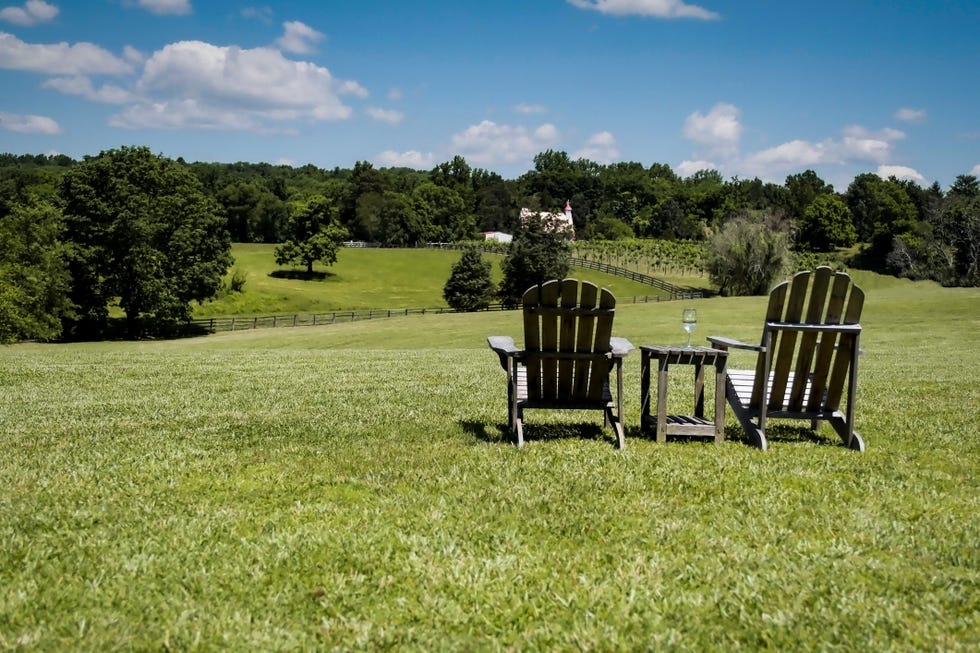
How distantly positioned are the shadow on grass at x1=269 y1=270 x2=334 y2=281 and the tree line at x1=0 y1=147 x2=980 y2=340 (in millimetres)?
1274

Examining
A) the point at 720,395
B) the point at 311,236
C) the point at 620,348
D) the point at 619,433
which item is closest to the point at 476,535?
the point at 619,433

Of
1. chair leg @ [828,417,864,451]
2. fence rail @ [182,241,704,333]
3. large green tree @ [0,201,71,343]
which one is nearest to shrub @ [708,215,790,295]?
fence rail @ [182,241,704,333]

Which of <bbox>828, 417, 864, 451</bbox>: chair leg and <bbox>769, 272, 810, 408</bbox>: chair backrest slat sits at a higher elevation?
<bbox>769, 272, 810, 408</bbox>: chair backrest slat

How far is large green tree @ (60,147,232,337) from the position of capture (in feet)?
162

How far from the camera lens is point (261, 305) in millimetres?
72250

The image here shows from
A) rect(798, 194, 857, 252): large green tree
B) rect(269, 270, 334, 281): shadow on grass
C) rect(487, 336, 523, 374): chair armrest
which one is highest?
rect(798, 194, 857, 252): large green tree

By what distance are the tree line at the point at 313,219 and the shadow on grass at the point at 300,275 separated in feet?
4.18

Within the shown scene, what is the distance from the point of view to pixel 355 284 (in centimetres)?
8981

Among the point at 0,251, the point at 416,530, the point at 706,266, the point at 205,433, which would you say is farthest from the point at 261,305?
the point at 416,530

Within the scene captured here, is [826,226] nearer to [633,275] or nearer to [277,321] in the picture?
[633,275]

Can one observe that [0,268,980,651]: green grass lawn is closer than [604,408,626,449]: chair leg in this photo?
Yes

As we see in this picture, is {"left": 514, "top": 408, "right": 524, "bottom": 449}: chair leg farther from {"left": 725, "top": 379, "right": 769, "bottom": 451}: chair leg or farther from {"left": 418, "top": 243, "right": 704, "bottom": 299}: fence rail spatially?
{"left": 418, "top": 243, "right": 704, "bottom": 299}: fence rail

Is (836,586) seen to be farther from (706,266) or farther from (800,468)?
(706,266)

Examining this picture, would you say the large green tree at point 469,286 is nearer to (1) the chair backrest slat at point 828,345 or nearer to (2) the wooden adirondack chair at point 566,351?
(2) the wooden adirondack chair at point 566,351
